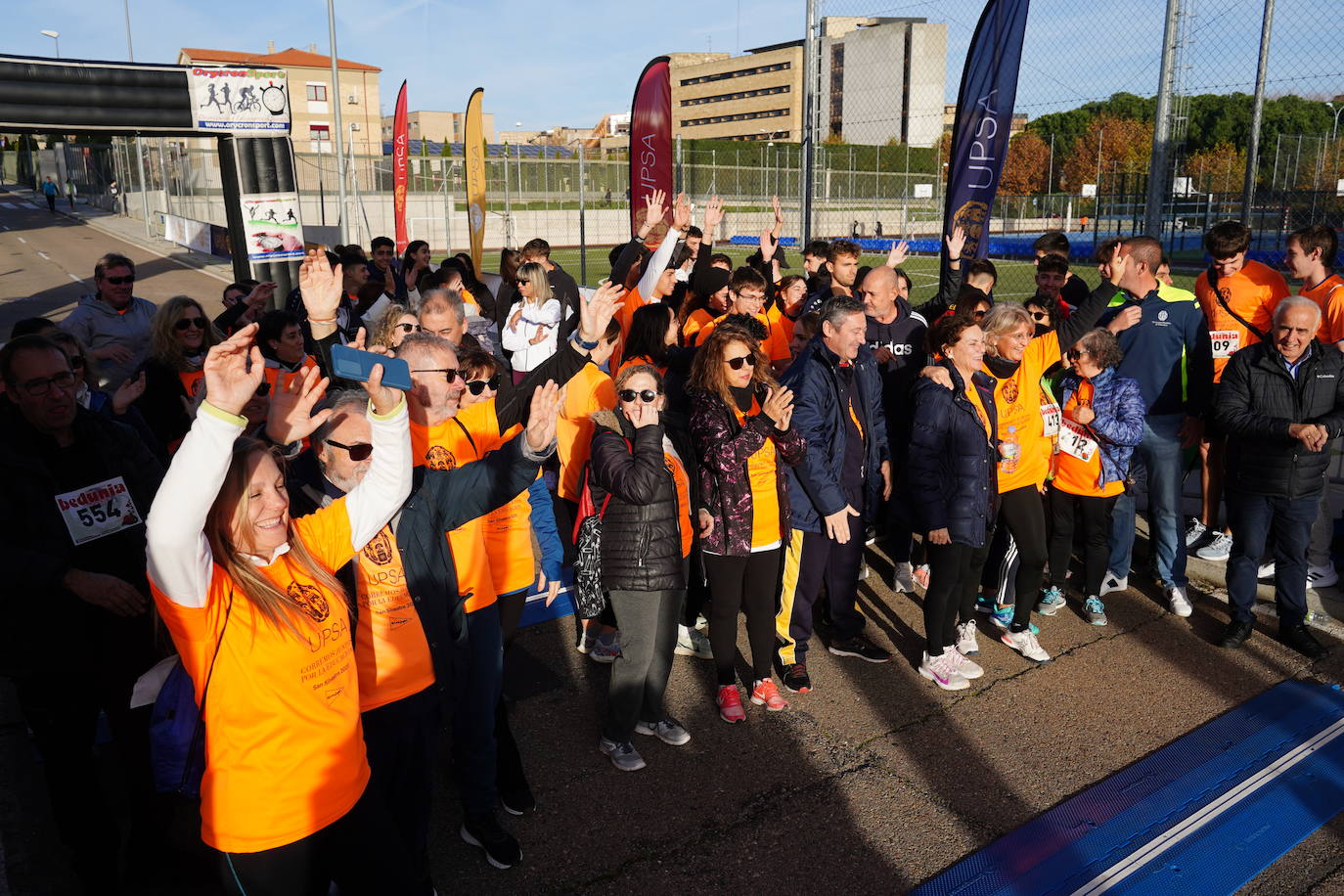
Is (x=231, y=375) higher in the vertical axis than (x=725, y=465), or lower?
higher

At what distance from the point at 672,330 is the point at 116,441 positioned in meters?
2.86

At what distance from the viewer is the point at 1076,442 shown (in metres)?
5.35

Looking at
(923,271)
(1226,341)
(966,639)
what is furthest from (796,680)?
(923,271)

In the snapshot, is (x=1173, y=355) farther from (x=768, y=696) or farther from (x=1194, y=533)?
(x=768, y=696)

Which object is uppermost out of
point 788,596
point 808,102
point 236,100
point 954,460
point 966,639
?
point 236,100

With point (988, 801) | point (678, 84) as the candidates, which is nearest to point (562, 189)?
point (988, 801)

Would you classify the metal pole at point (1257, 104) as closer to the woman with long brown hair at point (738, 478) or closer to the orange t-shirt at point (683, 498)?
the woman with long brown hair at point (738, 478)

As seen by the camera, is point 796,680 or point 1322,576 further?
point 1322,576

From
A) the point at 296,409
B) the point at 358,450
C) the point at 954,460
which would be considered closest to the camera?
the point at 296,409

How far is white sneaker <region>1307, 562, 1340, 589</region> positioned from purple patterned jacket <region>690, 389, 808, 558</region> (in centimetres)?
396

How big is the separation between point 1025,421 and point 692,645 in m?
2.21

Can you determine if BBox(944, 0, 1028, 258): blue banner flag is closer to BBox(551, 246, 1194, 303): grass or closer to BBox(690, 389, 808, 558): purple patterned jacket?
BBox(690, 389, 808, 558): purple patterned jacket

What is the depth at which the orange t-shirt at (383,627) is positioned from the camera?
2.79m

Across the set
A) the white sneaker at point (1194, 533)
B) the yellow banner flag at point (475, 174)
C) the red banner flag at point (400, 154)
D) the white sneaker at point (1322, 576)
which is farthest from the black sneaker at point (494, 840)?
the red banner flag at point (400, 154)
